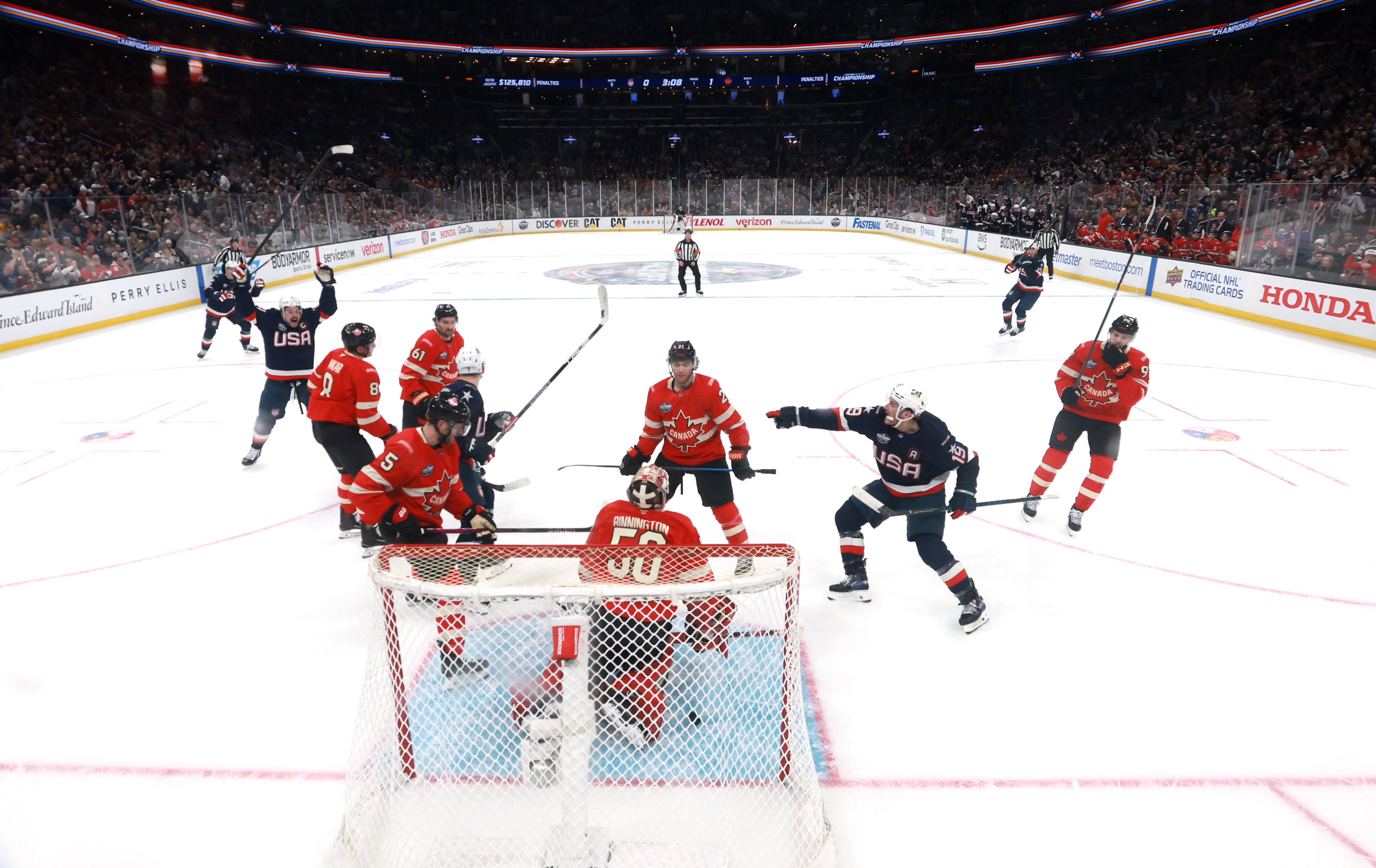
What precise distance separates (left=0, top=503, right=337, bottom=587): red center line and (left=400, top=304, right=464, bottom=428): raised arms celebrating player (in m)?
1.00

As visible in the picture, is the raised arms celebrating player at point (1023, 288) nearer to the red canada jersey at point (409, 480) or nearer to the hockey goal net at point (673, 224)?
the red canada jersey at point (409, 480)

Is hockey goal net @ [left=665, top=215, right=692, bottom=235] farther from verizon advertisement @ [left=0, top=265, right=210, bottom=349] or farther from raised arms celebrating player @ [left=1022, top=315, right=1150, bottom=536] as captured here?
raised arms celebrating player @ [left=1022, top=315, right=1150, bottom=536]

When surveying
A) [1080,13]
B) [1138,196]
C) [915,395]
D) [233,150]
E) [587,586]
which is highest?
[1080,13]

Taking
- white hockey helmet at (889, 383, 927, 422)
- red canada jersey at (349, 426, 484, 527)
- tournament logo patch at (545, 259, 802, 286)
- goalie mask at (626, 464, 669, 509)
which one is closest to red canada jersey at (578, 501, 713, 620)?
goalie mask at (626, 464, 669, 509)

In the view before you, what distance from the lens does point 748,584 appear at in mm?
2410

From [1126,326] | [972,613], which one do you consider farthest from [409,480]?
[1126,326]

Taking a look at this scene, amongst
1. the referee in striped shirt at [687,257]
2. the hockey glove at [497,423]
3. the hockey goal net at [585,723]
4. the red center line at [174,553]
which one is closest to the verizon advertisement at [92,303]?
the red center line at [174,553]

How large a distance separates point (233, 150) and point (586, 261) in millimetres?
16294

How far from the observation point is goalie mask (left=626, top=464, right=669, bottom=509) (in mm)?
3268

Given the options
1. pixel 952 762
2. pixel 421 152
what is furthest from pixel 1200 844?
pixel 421 152

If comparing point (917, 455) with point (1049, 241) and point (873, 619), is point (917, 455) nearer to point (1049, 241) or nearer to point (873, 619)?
point (873, 619)

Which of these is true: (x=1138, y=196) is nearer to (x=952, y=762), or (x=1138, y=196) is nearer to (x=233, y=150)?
(x=952, y=762)

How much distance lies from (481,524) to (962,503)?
2.49 meters

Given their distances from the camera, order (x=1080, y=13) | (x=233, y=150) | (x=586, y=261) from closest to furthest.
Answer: (x=586, y=261), (x=233, y=150), (x=1080, y=13)
